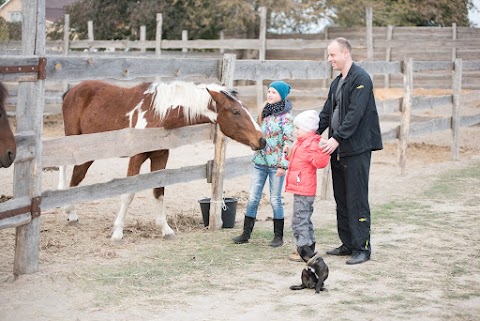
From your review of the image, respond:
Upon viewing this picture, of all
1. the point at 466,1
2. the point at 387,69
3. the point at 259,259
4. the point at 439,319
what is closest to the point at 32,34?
the point at 259,259

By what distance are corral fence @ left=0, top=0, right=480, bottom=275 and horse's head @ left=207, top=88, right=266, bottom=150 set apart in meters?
0.41

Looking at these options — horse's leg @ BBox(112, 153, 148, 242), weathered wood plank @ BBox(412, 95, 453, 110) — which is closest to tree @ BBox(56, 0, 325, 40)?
weathered wood plank @ BBox(412, 95, 453, 110)

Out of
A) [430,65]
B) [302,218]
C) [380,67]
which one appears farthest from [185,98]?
[430,65]

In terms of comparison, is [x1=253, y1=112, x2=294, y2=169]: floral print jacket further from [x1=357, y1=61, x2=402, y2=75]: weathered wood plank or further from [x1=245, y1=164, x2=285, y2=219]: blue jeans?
[x1=357, y1=61, x2=402, y2=75]: weathered wood plank

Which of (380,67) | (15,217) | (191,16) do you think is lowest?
(15,217)

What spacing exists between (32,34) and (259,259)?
2.48 meters

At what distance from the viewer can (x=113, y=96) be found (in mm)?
6988

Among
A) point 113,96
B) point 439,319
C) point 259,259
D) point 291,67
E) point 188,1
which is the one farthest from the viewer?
point 188,1

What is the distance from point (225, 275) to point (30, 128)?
1.77 meters

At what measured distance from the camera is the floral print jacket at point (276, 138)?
20.5 feet

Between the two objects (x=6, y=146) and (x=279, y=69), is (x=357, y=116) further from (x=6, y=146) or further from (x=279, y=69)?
(x=6, y=146)

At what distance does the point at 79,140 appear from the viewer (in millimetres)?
5742

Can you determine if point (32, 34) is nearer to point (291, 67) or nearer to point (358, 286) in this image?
point (358, 286)

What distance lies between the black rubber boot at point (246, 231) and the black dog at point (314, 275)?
4.80 ft
